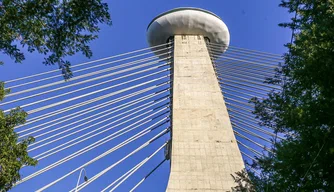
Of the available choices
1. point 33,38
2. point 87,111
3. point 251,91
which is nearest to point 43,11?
point 33,38

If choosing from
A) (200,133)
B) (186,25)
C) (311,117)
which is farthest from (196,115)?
(311,117)

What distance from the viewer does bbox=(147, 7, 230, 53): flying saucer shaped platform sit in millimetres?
14125

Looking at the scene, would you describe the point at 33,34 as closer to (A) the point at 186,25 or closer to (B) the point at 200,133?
(B) the point at 200,133

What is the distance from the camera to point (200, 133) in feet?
30.6

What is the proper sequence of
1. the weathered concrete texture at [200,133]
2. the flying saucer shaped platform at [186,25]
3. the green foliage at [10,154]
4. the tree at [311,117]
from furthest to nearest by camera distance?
the flying saucer shaped platform at [186,25]
the weathered concrete texture at [200,133]
the green foliage at [10,154]
the tree at [311,117]

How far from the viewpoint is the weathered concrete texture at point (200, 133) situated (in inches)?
313

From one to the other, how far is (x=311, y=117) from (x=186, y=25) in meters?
10.7

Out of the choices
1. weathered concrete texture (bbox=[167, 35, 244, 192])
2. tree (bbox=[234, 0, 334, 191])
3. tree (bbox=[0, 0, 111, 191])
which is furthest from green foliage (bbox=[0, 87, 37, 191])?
weathered concrete texture (bbox=[167, 35, 244, 192])

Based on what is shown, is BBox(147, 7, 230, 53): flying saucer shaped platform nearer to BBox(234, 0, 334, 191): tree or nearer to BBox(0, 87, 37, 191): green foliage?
BBox(234, 0, 334, 191): tree

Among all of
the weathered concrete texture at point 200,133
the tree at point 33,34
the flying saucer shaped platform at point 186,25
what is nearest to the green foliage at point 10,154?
the tree at point 33,34

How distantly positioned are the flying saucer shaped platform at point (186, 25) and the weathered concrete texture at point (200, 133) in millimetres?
1958

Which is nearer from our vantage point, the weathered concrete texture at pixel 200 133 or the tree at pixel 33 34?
the tree at pixel 33 34

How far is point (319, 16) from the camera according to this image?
4.38m

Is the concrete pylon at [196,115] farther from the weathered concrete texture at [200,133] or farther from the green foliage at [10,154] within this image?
the green foliage at [10,154]
